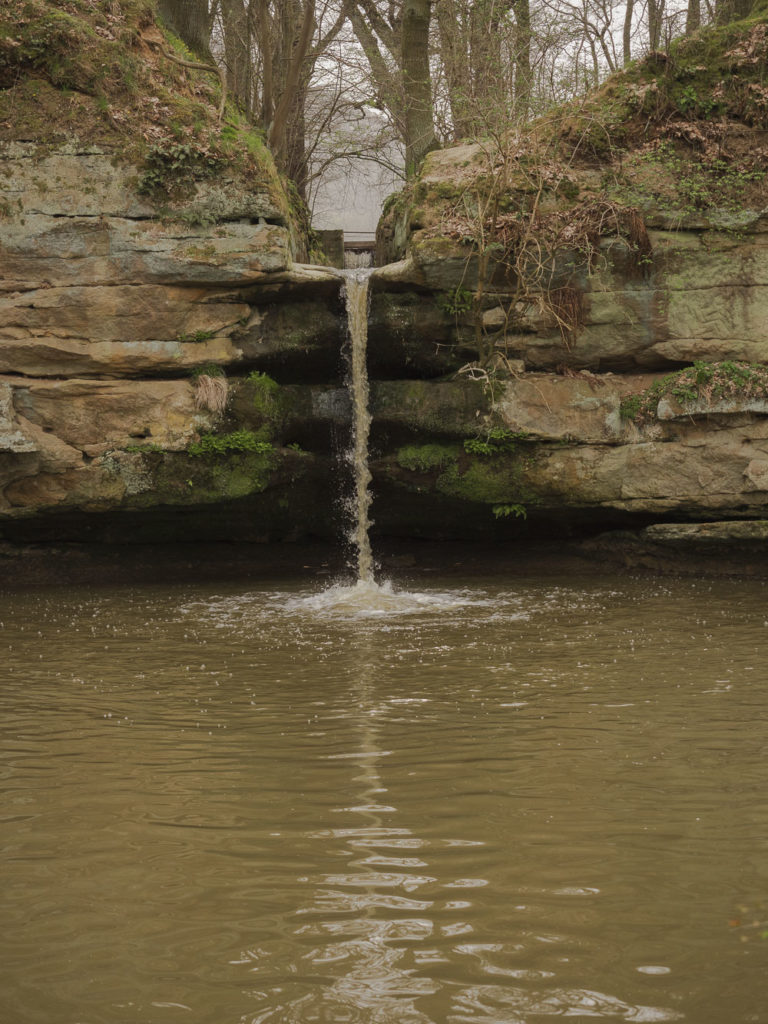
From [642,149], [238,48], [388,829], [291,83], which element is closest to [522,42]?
[291,83]

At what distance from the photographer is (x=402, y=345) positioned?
13508 millimetres

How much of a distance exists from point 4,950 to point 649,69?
13708mm

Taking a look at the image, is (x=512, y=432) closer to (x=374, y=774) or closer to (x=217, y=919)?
(x=374, y=774)

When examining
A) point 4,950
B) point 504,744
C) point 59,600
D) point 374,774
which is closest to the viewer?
point 4,950

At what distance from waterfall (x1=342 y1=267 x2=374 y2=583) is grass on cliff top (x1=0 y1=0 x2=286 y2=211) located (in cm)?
156

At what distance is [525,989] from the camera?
3.12m

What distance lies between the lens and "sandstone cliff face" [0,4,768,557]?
12352 millimetres

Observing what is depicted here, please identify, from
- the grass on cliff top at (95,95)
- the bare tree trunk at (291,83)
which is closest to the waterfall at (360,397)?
the grass on cliff top at (95,95)

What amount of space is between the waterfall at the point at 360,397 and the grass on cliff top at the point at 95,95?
5.12 ft

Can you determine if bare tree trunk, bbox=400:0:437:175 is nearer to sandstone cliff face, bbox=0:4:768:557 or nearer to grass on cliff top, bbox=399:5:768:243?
grass on cliff top, bbox=399:5:768:243

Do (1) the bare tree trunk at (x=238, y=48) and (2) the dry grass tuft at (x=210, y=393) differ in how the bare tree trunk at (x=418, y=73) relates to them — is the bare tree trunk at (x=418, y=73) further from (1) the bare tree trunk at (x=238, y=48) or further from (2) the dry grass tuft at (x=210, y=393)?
(2) the dry grass tuft at (x=210, y=393)

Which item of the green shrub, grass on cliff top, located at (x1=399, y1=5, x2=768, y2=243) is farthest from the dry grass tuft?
grass on cliff top, located at (x1=399, y1=5, x2=768, y2=243)

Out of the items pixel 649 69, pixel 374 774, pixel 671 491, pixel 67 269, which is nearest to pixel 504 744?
pixel 374 774

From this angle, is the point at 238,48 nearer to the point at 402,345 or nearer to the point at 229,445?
the point at 402,345
